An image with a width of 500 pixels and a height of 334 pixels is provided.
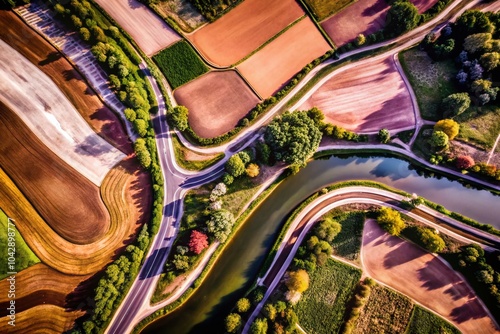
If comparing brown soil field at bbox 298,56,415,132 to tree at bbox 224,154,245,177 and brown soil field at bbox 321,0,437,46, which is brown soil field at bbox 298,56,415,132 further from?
tree at bbox 224,154,245,177

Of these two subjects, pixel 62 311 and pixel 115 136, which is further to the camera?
pixel 115 136

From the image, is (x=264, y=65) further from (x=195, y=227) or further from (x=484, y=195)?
(x=484, y=195)

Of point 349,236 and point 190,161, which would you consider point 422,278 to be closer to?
point 349,236

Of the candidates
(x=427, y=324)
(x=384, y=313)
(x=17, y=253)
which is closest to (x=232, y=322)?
(x=384, y=313)

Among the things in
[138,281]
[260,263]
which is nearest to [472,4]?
[260,263]

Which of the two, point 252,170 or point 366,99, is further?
point 366,99

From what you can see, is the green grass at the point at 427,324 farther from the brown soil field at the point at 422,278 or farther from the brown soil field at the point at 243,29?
the brown soil field at the point at 243,29

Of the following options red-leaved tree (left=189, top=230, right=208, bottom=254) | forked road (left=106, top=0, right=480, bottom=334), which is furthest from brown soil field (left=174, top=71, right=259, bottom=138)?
red-leaved tree (left=189, top=230, right=208, bottom=254)
